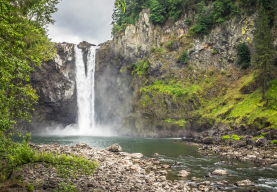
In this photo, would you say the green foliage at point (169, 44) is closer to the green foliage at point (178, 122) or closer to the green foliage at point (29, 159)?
the green foliage at point (178, 122)

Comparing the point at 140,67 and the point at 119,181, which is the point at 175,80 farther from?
the point at 119,181

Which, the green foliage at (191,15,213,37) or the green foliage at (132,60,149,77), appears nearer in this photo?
the green foliage at (191,15,213,37)

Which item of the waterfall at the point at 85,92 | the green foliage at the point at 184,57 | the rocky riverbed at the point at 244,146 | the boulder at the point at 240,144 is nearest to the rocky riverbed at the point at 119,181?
the rocky riverbed at the point at 244,146

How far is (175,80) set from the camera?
162 feet

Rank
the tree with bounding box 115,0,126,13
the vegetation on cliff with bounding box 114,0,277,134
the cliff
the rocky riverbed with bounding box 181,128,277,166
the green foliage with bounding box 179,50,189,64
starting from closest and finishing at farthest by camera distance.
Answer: the tree with bounding box 115,0,126,13 < the rocky riverbed with bounding box 181,128,277,166 < the vegetation on cliff with bounding box 114,0,277,134 < the cliff < the green foliage with bounding box 179,50,189,64

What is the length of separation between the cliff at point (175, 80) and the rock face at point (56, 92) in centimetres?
835

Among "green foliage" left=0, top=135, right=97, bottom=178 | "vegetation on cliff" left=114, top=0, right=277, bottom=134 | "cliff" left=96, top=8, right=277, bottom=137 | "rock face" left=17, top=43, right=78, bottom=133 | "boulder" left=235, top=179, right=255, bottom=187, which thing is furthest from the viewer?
"rock face" left=17, top=43, right=78, bottom=133

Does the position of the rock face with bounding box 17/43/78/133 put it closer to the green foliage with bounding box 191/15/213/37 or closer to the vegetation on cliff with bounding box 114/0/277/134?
the vegetation on cliff with bounding box 114/0/277/134

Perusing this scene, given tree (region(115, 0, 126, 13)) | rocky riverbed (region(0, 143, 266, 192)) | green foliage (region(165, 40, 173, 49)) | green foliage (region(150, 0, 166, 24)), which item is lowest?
rocky riverbed (region(0, 143, 266, 192))

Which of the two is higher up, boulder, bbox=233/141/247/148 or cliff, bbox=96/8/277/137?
cliff, bbox=96/8/277/137

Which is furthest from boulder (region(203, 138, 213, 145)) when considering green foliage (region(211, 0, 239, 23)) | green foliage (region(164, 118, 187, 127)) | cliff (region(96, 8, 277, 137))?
green foliage (region(211, 0, 239, 23))

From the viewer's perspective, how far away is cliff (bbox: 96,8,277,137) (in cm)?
3809

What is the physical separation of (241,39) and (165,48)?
19251 millimetres

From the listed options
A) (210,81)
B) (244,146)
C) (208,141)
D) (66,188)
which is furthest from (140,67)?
(66,188)
